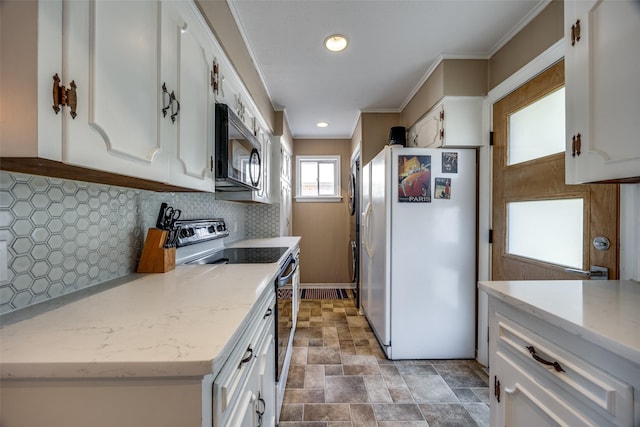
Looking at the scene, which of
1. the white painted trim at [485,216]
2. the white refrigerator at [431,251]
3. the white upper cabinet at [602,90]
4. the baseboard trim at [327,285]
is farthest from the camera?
the baseboard trim at [327,285]

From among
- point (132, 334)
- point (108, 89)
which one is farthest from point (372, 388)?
point (108, 89)

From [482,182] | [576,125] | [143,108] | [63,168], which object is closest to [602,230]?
[576,125]

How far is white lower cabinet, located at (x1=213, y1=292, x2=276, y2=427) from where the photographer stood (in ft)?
2.06

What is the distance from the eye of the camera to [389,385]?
6.48 feet

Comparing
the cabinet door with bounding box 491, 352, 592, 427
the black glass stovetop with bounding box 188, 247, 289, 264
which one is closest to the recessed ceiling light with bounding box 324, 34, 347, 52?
the black glass stovetop with bounding box 188, 247, 289, 264

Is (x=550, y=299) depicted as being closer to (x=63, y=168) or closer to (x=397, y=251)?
(x=397, y=251)

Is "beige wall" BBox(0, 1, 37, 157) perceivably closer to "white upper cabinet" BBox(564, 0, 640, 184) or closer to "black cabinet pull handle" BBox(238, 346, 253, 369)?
"black cabinet pull handle" BBox(238, 346, 253, 369)

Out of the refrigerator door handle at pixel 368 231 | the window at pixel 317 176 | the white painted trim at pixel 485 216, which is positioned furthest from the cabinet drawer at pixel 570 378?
the window at pixel 317 176

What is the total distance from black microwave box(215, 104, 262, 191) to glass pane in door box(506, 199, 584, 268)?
188 centimetres

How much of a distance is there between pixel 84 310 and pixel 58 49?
2.15ft

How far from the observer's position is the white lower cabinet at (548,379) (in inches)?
26.8

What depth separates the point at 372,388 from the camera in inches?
76.5

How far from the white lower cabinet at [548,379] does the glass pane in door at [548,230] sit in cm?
77

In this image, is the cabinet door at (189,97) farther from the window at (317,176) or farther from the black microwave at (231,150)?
the window at (317,176)
